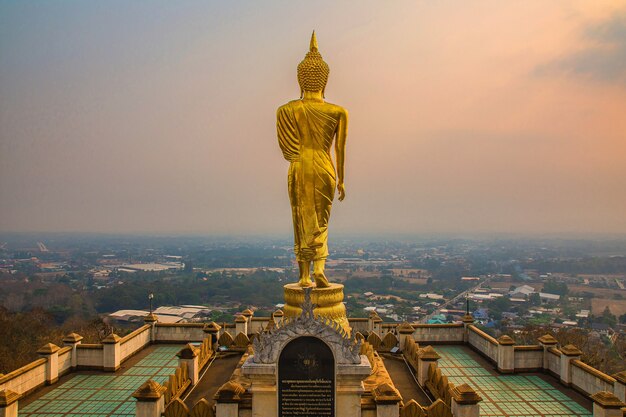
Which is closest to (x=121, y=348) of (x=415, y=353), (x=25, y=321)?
(x=415, y=353)

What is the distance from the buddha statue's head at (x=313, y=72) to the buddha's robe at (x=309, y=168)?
0.46m

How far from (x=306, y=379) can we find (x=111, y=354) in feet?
27.2

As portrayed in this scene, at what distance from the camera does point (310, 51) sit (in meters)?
13.1

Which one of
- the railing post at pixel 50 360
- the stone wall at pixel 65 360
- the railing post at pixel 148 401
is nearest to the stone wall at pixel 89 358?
the stone wall at pixel 65 360

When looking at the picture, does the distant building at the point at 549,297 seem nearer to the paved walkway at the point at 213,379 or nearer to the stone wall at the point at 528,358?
the stone wall at the point at 528,358

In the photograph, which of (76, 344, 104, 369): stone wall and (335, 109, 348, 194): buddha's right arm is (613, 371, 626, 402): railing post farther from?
(76, 344, 104, 369): stone wall

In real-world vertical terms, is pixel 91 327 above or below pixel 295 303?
below

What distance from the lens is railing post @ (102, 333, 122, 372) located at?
1447cm

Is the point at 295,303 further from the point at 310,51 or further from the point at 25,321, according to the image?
the point at 25,321

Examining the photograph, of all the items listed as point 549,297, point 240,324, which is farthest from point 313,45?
point 549,297

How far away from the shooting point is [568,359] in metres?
13.0

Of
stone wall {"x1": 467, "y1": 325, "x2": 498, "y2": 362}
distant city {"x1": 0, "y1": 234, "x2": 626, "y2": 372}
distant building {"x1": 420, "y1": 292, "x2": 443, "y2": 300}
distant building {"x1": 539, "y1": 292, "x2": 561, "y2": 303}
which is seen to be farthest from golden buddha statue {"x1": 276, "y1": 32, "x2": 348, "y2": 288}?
distant building {"x1": 539, "y1": 292, "x2": 561, "y2": 303}

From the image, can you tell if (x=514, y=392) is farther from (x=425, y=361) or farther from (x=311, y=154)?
(x=311, y=154)

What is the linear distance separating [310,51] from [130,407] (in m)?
9.81
